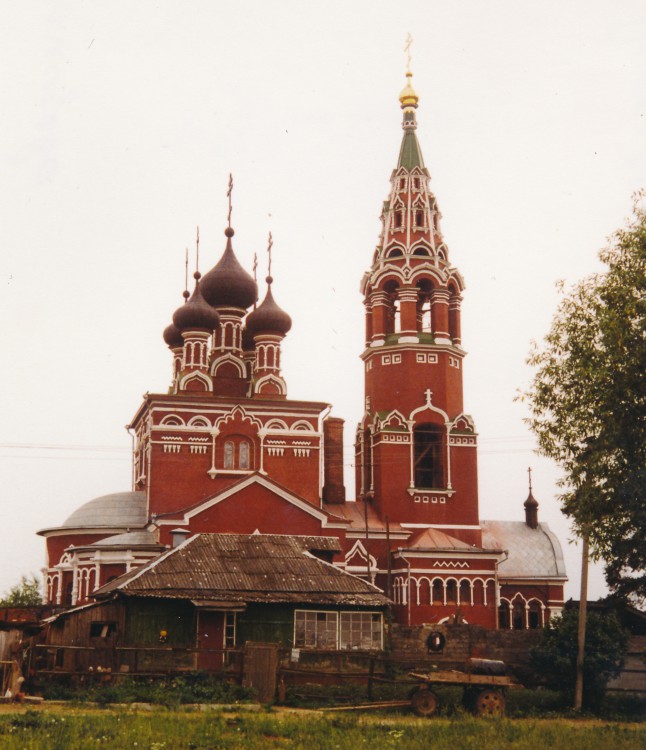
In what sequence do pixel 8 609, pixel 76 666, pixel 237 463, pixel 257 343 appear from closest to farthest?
pixel 76 666 < pixel 8 609 < pixel 237 463 < pixel 257 343

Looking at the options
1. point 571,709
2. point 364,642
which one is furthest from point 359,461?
point 571,709

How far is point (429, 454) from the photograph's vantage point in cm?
4362

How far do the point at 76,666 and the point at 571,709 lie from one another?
10.5m

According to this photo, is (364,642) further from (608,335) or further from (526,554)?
(526,554)

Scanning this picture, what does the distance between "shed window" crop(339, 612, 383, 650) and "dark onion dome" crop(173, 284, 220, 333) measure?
1873 cm

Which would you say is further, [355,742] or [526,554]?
[526,554]

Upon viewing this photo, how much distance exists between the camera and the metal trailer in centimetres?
1958

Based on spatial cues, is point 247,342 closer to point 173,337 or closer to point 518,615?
point 173,337

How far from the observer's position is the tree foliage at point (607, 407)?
2269 cm

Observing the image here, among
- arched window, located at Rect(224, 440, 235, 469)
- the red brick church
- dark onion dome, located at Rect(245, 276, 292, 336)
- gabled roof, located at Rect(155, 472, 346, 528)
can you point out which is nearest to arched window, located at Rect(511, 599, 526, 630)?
the red brick church

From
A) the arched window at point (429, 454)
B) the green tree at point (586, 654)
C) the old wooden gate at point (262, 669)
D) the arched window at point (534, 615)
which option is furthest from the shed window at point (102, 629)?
the arched window at point (534, 615)

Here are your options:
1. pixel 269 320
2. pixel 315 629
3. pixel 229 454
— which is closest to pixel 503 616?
pixel 229 454

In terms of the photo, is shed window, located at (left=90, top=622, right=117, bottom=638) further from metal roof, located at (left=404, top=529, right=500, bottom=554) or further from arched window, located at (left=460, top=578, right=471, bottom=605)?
arched window, located at (left=460, top=578, right=471, bottom=605)

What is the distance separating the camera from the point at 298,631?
2550 centimetres
